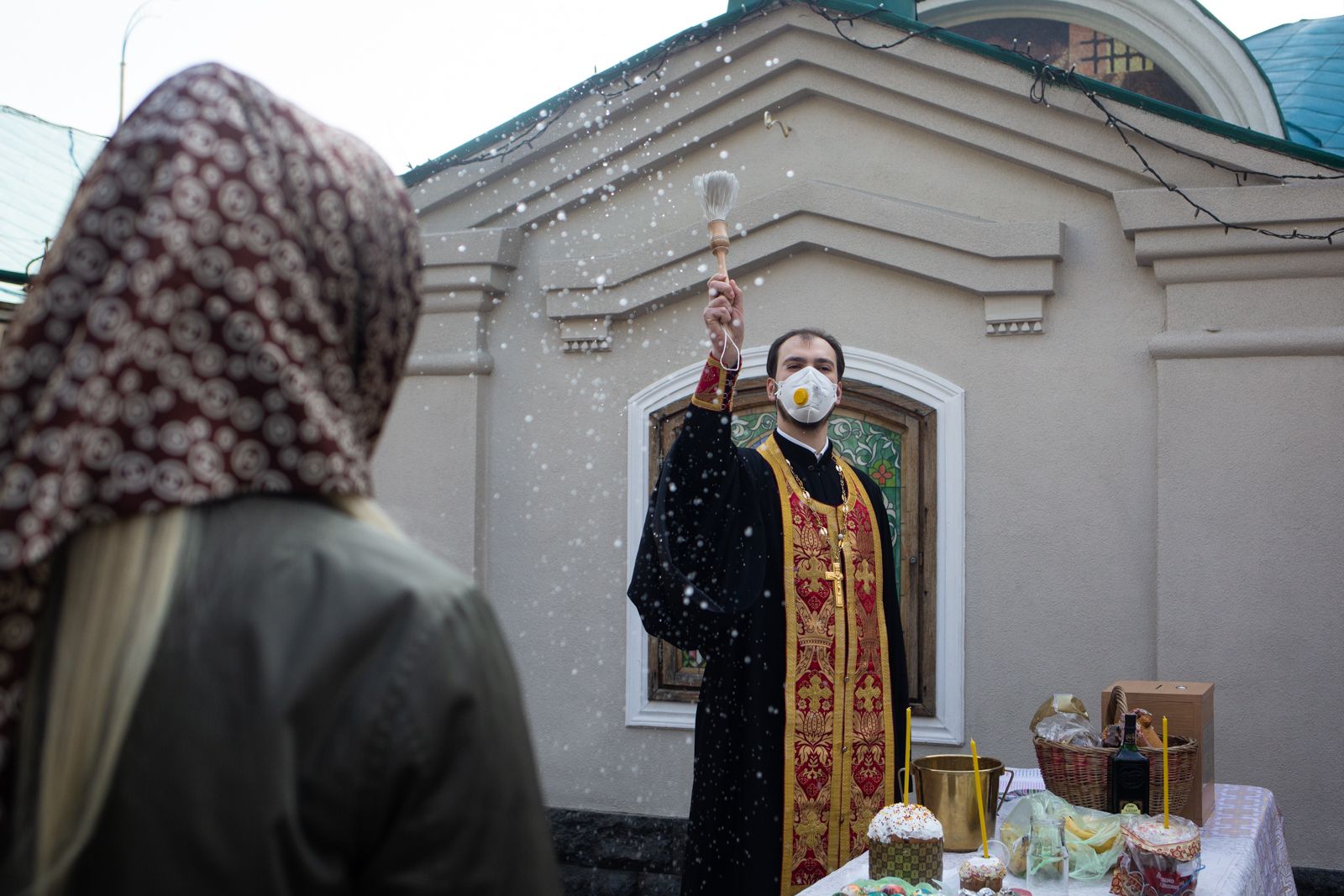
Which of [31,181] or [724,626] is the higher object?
[31,181]

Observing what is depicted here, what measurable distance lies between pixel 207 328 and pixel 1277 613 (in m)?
5.17

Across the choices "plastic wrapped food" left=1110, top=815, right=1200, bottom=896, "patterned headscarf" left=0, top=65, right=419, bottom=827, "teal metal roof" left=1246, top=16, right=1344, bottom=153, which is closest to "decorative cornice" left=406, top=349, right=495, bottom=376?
"plastic wrapped food" left=1110, top=815, right=1200, bottom=896

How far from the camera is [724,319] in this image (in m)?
4.19

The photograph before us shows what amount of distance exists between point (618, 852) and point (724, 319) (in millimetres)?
3205

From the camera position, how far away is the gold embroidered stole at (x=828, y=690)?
441 centimetres

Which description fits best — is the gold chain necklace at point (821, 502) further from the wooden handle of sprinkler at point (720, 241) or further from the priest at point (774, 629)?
the wooden handle of sprinkler at point (720, 241)

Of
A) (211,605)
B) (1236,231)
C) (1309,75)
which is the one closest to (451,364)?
(1236,231)

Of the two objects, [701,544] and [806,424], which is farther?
[806,424]

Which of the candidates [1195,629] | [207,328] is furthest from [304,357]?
[1195,629]

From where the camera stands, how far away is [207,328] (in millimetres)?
1036

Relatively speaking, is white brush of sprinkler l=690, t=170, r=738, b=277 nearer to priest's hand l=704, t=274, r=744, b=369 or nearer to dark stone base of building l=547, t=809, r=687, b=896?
priest's hand l=704, t=274, r=744, b=369

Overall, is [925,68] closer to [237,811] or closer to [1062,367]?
[1062,367]

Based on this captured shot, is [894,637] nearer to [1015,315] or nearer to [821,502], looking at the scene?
[821,502]

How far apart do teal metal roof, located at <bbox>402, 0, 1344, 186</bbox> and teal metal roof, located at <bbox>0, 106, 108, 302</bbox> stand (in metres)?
3.51
